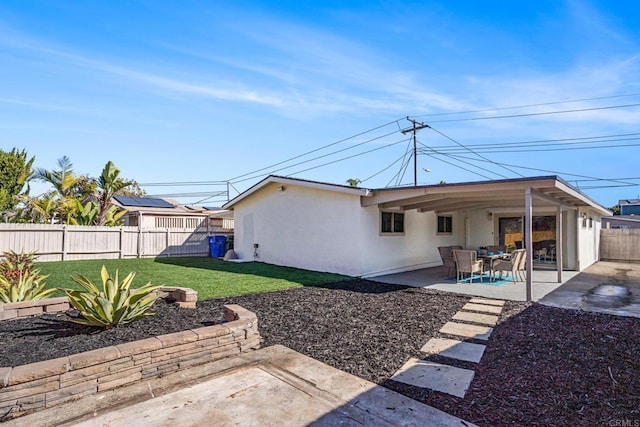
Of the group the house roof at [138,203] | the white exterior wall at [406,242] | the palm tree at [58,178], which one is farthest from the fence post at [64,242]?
the white exterior wall at [406,242]

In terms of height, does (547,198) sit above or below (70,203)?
below

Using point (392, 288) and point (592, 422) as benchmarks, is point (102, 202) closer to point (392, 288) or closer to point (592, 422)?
point (392, 288)

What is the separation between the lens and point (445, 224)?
1528 cm

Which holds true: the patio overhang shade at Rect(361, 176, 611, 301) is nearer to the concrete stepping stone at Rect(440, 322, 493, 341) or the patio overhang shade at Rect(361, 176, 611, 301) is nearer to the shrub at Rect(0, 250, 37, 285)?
the concrete stepping stone at Rect(440, 322, 493, 341)

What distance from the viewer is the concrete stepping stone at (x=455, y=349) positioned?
4.37m

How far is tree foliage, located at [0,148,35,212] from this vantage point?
58.6 feet

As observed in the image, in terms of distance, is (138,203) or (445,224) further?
(138,203)

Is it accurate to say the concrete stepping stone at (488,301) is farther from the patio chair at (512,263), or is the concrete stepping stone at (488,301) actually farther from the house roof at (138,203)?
the house roof at (138,203)

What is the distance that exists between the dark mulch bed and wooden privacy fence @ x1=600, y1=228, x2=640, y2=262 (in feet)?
46.5

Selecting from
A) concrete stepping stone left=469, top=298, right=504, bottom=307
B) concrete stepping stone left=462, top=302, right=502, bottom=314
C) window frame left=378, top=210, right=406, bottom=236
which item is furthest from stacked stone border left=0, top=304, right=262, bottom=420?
window frame left=378, top=210, right=406, bottom=236

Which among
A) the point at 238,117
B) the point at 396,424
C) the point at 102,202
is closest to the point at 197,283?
the point at 396,424

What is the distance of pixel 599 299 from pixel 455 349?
5178 millimetres

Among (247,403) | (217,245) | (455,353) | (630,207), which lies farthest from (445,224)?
(630,207)

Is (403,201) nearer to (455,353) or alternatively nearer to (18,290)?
(455,353)
